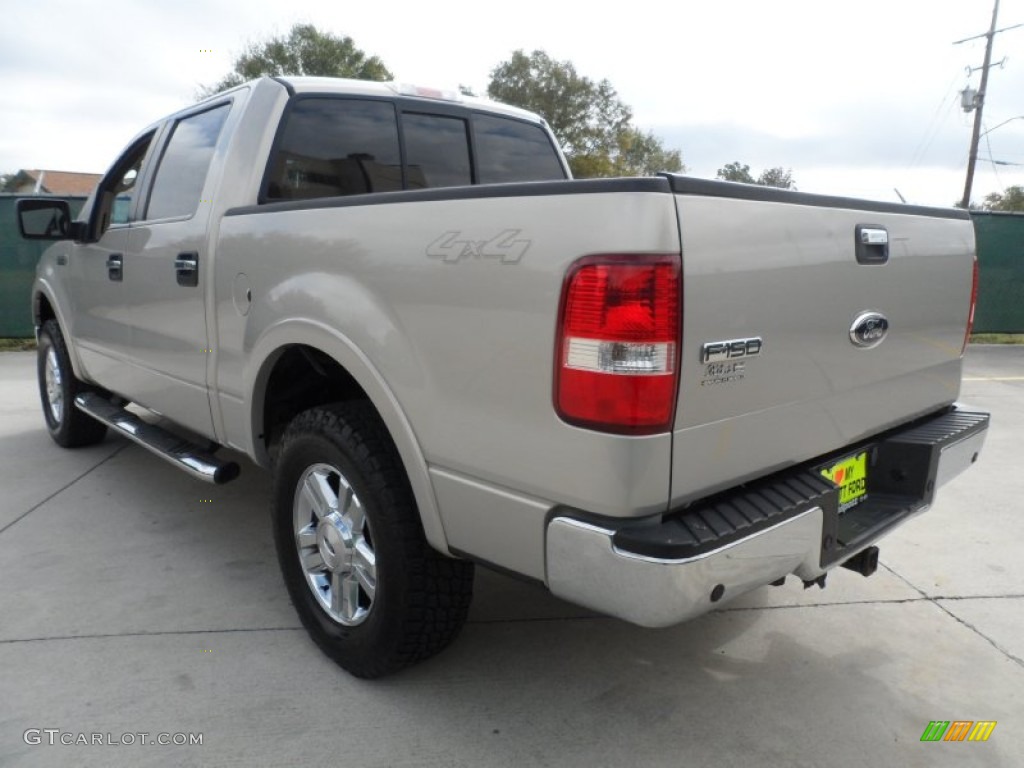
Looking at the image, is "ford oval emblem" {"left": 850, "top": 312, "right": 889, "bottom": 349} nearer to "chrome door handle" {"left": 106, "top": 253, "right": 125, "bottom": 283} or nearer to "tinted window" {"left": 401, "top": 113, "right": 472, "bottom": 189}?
"tinted window" {"left": 401, "top": 113, "right": 472, "bottom": 189}

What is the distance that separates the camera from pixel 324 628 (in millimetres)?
2660

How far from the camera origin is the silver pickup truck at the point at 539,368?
5.78 ft

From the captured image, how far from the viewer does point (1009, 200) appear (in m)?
49.2

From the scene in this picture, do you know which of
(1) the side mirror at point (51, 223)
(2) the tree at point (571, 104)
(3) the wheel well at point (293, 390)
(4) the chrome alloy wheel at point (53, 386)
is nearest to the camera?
(3) the wheel well at point (293, 390)

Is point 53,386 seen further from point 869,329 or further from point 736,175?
point 736,175

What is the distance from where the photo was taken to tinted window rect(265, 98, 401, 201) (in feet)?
10.3

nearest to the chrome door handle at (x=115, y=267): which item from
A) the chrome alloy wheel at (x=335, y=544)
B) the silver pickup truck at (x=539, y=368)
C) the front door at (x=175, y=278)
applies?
Answer: the front door at (x=175, y=278)

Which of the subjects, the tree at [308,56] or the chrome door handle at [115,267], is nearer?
the chrome door handle at [115,267]

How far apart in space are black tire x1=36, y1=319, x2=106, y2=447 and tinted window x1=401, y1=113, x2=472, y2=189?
2744 mm

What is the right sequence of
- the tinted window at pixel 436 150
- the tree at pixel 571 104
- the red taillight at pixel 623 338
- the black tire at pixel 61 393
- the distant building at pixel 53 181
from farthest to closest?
1. the distant building at pixel 53 181
2. the tree at pixel 571 104
3. the black tire at pixel 61 393
4. the tinted window at pixel 436 150
5. the red taillight at pixel 623 338

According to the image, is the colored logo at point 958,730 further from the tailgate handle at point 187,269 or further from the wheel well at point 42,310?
the wheel well at point 42,310

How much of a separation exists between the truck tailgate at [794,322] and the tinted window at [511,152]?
2046 mm

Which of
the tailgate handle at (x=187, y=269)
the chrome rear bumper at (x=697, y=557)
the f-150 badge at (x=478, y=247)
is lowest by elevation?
the chrome rear bumper at (x=697, y=557)

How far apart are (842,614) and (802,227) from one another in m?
1.74
